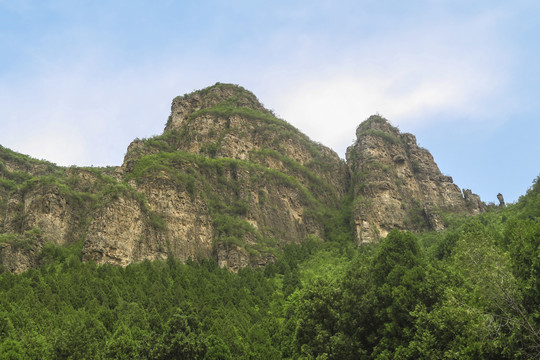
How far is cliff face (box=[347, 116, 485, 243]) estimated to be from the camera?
90500mm

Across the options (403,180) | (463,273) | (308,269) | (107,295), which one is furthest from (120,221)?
(403,180)

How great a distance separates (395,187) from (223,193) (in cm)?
3333

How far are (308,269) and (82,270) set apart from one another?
2834 centimetres

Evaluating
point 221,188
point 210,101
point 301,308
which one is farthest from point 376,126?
point 301,308

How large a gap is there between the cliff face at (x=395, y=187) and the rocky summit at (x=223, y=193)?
9.9 inches

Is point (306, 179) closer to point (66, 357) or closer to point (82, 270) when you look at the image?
point (82, 270)

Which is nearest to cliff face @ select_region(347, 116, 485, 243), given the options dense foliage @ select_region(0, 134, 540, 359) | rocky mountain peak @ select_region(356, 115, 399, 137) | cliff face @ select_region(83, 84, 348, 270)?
rocky mountain peak @ select_region(356, 115, 399, 137)

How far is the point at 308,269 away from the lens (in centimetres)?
6969

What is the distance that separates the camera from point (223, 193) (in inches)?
3386

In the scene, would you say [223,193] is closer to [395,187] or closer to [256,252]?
[256,252]

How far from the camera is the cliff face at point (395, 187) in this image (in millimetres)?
90500

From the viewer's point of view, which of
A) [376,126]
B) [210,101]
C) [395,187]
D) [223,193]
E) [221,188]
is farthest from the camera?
[376,126]

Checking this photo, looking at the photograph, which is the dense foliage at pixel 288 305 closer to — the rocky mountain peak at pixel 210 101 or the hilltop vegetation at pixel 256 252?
the hilltop vegetation at pixel 256 252

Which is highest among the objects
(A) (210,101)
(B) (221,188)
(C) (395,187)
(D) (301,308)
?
(A) (210,101)
